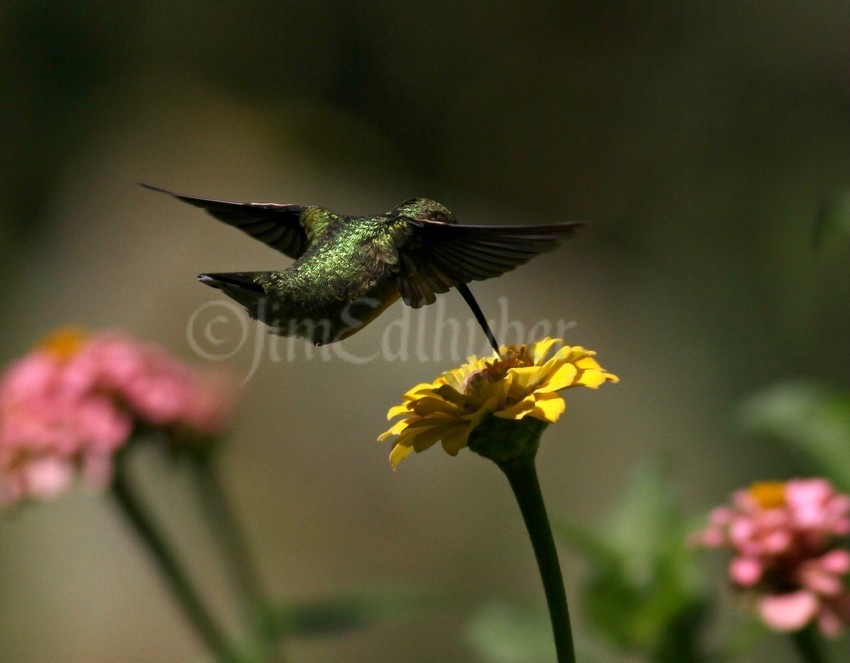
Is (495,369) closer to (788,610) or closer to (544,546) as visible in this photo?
(544,546)

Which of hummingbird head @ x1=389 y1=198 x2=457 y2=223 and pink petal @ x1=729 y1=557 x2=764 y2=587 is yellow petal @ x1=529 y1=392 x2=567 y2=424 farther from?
pink petal @ x1=729 y1=557 x2=764 y2=587

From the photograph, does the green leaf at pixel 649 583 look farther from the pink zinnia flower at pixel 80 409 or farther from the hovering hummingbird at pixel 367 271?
the pink zinnia flower at pixel 80 409

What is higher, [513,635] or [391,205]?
[391,205]

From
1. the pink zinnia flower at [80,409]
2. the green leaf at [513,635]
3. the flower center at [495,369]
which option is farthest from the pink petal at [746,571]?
the pink zinnia flower at [80,409]

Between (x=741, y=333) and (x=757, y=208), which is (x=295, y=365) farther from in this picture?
(x=757, y=208)

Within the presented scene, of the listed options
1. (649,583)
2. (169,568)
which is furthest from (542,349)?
(169,568)

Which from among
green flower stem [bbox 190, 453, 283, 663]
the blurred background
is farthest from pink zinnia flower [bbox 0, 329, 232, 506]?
the blurred background

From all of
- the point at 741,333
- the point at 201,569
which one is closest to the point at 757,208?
the point at 741,333
